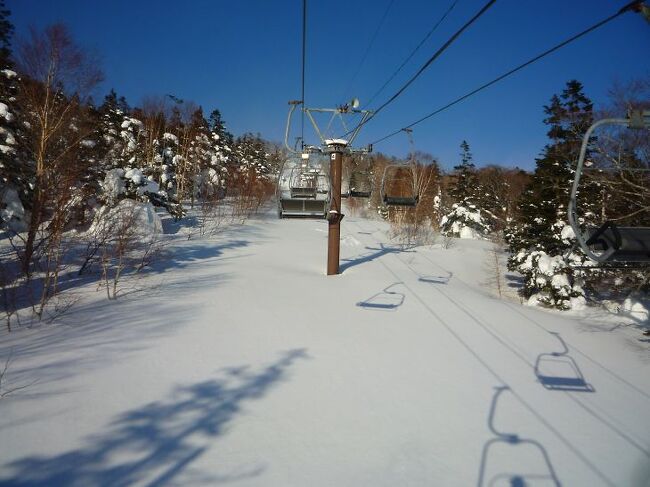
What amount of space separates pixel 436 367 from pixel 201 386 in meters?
4.40

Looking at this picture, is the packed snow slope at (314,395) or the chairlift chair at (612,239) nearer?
the chairlift chair at (612,239)

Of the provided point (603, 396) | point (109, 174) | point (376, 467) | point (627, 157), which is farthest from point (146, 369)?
point (109, 174)

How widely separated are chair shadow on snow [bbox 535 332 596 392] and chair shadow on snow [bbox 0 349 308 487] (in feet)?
18.4

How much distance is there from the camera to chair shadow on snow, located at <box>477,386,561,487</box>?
3.98 m

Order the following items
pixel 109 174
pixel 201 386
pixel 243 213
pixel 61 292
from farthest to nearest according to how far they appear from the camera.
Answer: pixel 243 213
pixel 109 174
pixel 61 292
pixel 201 386

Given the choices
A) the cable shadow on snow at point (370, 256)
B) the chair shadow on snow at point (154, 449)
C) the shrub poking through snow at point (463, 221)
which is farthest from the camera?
the shrub poking through snow at point (463, 221)

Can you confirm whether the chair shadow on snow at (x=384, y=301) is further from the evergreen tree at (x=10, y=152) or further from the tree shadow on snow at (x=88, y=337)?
the evergreen tree at (x=10, y=152)

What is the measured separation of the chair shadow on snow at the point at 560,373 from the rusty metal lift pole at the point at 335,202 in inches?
283

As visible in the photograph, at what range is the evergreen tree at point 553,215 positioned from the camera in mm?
12961

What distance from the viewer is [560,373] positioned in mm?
6914

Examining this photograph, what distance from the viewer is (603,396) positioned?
6.12m

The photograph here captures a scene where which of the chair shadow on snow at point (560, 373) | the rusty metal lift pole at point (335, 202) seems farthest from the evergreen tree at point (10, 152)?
the chair shadow on snow at point (560, 373)

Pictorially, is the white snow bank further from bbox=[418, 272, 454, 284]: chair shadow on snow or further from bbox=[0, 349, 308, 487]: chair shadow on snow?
bbox=[418, 272, 454, 284]: chair shadow on snow

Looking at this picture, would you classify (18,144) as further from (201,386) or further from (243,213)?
(243,213)
